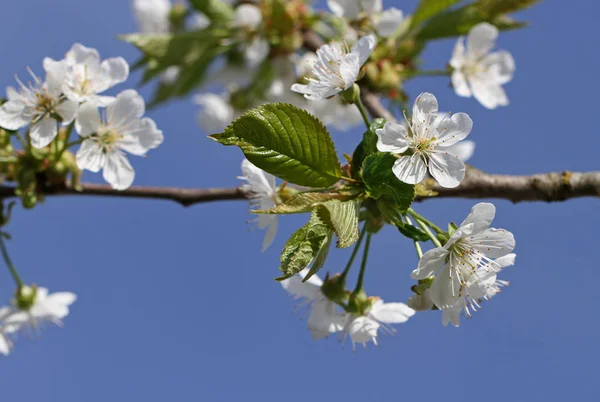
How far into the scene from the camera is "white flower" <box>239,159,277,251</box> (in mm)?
2357

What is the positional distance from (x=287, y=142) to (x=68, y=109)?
1132 millimetres

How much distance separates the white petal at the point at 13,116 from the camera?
8.55 feet

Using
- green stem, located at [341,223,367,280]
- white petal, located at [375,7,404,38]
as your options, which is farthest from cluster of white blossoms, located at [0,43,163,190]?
white petal, located at [375,7,404,38]

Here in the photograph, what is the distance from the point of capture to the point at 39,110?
259cm

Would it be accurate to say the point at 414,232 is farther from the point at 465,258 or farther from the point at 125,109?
the point at 125,109

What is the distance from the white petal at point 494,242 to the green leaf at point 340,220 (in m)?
0.46

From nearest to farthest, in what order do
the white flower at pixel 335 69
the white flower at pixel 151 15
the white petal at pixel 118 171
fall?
the white flower at pixel 335 69 → the white petal at pixel 118 171 → the white flower at pixel 151 15

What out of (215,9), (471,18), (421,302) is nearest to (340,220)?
(421,302)

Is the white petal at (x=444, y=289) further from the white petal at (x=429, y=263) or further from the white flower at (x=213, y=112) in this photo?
the white flower at (x=213, y=112)

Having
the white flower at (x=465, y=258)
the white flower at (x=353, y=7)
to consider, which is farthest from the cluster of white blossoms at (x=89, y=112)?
the white flower at (x=353, y=7)

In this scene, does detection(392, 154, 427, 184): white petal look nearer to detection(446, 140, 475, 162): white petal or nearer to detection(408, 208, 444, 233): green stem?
detection(408, 208, 444, 233): green stem

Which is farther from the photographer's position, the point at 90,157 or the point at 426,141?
the point at 90,157

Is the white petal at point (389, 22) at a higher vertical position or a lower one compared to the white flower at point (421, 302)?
higher

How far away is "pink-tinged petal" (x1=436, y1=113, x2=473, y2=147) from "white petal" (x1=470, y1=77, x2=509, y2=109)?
5.34 feet
